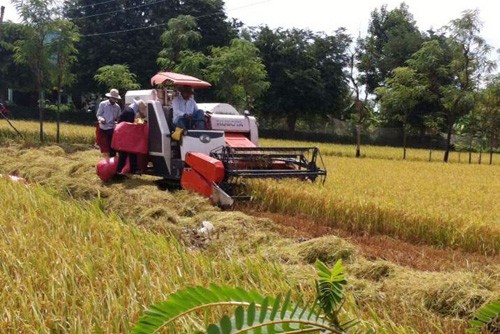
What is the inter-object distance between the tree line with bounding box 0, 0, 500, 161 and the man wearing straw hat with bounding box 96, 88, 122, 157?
9.35m

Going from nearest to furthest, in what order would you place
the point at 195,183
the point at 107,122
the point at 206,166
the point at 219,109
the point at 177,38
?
the point at 206,166 → the point at 195,183 → the point at 219,109 → the point at 107,122 → the point at 177,38

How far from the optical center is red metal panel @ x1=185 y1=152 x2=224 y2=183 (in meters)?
9.20

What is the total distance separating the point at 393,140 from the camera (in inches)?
1891

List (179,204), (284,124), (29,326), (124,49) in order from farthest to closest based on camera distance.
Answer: (284,124), (124,49), (179,204), (29,326)

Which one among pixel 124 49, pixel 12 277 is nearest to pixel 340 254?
pixel 12 277

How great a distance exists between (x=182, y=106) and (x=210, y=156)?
1.16 m

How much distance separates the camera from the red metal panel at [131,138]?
1048cm

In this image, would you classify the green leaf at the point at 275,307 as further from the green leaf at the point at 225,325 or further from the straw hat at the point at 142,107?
the straw hat at the point at 142,107

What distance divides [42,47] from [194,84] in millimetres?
12532

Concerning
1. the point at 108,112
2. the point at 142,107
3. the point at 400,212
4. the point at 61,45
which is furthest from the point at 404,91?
the point at 400,212

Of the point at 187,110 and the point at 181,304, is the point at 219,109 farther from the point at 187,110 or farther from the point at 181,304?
the point at 181,304

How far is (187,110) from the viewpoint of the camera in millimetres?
10453

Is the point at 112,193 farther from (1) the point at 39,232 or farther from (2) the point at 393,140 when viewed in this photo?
(2) the point at 393,140

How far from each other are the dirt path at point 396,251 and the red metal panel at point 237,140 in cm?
203
